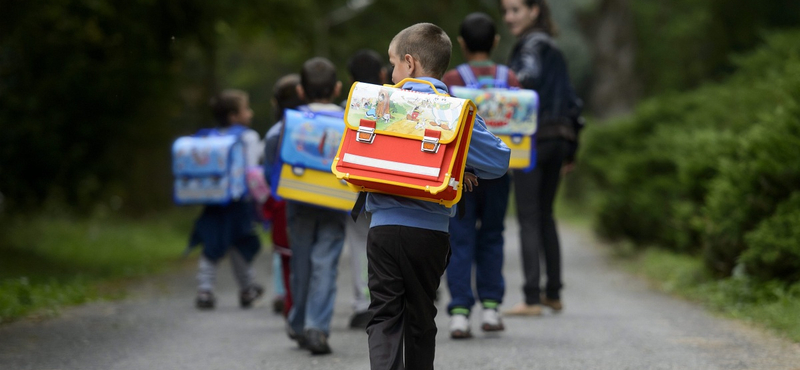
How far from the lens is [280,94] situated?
23.9 feet

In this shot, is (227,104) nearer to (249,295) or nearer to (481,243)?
(249,295)

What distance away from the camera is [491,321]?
6426 millimetres

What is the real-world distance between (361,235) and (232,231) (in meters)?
1.85

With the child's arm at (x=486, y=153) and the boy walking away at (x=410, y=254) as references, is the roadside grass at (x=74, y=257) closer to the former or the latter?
the boy walking away at (x=410, y=254)

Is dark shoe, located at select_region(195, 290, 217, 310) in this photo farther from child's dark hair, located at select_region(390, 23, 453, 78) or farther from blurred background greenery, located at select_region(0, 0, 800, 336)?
child's dark hair, located at select_region(390, 23, 453, 78)

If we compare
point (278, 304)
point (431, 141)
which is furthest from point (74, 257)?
point (431, 141)

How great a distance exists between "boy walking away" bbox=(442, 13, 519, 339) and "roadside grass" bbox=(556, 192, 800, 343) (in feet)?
5.90

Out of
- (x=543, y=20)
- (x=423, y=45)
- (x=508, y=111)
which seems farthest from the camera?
(x=543, y=20)

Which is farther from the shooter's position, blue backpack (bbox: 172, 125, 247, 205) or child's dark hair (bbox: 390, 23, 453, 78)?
blue backpack (bbox: 172, 125, 247, 205)

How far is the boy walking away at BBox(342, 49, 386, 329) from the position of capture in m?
6.99

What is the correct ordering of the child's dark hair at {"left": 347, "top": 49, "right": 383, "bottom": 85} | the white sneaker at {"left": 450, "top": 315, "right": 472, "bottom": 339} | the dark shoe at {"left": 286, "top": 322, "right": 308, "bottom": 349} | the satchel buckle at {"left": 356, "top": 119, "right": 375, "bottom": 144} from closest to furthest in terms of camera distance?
the satchel buckle at {"left": 356, "top": 119, "right": 375, "bottom": 144} → the dark shoe at {"left": 286, "top": 322, "right": 308, "bottom": 349} → the white sneaker at {"left": 450, "top": 315, "right": 472, "bottom": 339} → the child's dark hair at {"left": 347, "top": 49, "right": 383, "bottom": 85}

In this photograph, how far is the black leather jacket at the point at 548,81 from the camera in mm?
7336

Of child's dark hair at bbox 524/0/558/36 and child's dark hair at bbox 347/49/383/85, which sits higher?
child's dark hair at bbox 524/0/558/36

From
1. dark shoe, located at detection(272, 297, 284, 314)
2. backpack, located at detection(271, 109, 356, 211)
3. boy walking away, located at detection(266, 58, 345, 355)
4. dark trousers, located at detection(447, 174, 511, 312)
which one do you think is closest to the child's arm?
backpack, located at detection(271, 109, 356, 211)
